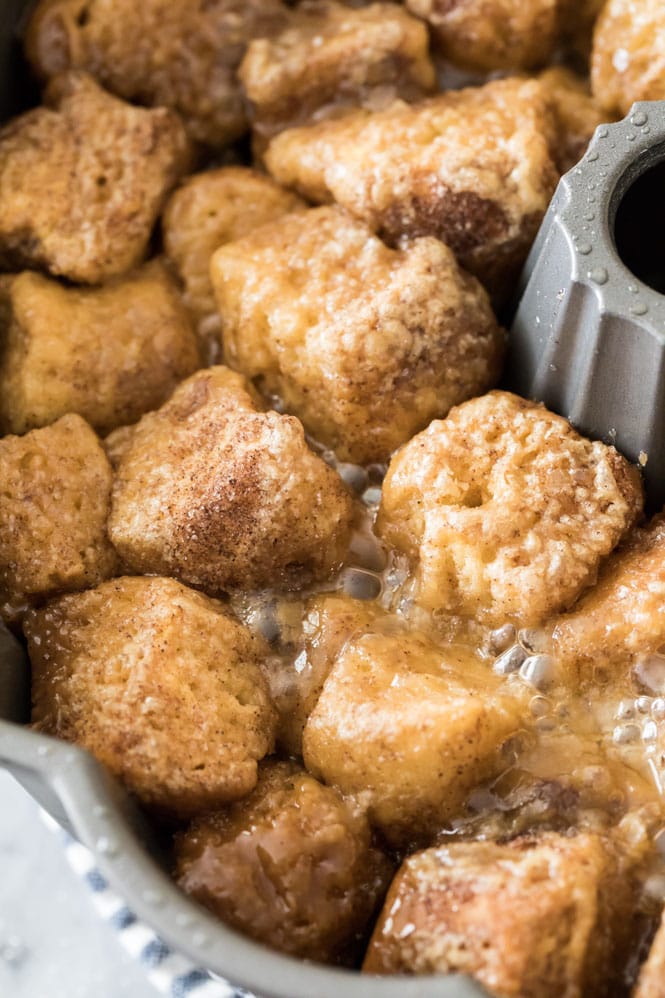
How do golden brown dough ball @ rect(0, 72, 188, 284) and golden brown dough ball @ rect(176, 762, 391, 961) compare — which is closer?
golden brown dough ball @ rect(176, 762, 391, 961)

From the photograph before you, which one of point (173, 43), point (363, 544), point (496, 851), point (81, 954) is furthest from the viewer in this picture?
point (81, 954)

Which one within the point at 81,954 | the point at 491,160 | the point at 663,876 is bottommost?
the point at 81,954

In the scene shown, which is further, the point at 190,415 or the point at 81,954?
the point at 81,954

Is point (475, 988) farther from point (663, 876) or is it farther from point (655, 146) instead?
point (655, 146)

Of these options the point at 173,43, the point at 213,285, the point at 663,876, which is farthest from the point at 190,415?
the point at 663,876

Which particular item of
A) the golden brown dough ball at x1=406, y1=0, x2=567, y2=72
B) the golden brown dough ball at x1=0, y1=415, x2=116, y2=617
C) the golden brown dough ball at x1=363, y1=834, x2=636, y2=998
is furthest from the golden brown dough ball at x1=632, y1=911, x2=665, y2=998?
the golden brown dough ball at x1=406, y1=0, x2=567, y2=72

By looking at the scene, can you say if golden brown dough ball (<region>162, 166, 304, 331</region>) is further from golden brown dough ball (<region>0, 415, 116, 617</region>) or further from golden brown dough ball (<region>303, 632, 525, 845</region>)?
golden brown dough ball (<region>303, 632, 525, 845</region>)

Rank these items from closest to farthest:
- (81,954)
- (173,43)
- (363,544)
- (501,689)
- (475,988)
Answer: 1. (475,988)
2. (501,689)
3. (363,544)
4. (173,43)
5. (81,954)
